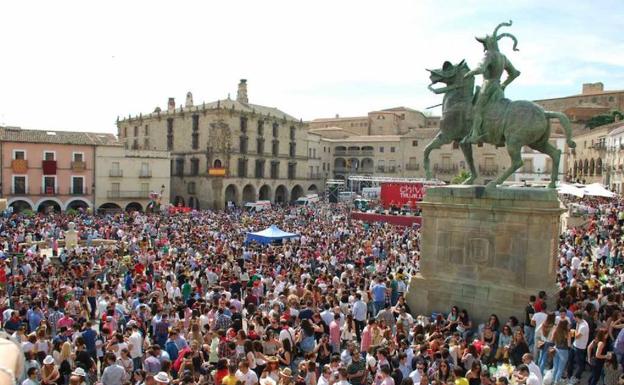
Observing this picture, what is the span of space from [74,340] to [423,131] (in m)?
59.4

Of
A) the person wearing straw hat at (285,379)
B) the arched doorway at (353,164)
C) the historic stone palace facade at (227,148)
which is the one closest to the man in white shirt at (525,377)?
the person wearing straw hat at (285,379)

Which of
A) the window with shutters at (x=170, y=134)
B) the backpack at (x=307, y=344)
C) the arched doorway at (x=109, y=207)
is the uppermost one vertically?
the window with shutters at (x=170, y=134)

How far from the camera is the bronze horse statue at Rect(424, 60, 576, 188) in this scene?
10477 mm

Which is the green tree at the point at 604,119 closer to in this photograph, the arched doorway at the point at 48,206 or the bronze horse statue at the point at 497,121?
the bronze horse statue at the point at 497,121

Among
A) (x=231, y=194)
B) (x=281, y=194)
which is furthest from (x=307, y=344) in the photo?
(x=281, y=194)

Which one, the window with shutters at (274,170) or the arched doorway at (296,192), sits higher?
the window with shutters at (274,170)

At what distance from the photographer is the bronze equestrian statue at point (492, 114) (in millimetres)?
10508

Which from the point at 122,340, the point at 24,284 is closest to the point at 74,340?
the point at 122,340

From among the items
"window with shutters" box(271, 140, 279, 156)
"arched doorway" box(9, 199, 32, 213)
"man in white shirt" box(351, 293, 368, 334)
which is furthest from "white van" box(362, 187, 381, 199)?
"man in white shirt" box(351, 293, 368, 334)

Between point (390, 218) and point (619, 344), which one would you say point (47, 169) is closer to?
point (390, 218)

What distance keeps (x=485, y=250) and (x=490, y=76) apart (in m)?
3.69

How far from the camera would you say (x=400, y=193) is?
43781 mm

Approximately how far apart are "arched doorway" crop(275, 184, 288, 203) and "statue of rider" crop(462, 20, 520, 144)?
50.1m

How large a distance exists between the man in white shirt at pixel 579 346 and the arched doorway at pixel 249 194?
49185mm
